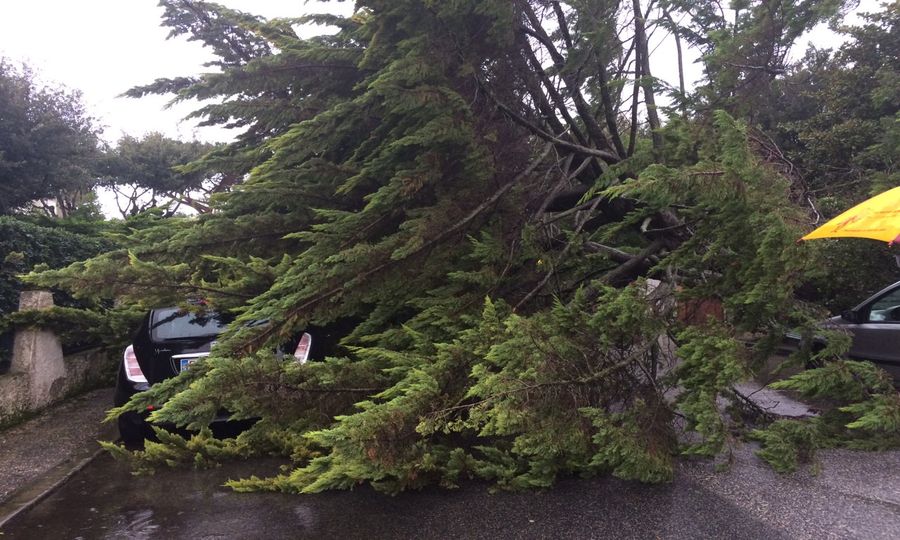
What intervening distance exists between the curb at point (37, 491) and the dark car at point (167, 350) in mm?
491

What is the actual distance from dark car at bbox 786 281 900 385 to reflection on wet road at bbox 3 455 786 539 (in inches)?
139

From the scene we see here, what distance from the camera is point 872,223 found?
3467 mm

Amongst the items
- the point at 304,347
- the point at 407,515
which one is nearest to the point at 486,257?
the point at 304,347

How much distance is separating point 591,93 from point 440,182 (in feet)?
7.70

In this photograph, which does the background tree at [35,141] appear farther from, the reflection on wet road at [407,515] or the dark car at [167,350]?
the reflection on wet road at [407,515]

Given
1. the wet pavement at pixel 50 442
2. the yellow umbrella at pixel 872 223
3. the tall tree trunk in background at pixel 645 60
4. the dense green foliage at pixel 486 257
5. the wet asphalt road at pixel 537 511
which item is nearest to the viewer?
the yellow umbrella at pixel 872 223

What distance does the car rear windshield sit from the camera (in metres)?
5.56

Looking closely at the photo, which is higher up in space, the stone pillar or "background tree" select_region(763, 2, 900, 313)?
"background tree" select_region(763, 2, 900, 313)

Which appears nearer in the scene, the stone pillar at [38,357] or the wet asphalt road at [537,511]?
the wet asphalt road at [537,511]

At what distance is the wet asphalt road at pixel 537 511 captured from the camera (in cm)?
343

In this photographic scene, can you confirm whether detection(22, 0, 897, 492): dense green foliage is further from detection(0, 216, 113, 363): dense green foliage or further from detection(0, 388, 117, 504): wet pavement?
detection(0, 216, 113, 363): dense green foliage

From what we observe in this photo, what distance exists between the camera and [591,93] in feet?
21.0

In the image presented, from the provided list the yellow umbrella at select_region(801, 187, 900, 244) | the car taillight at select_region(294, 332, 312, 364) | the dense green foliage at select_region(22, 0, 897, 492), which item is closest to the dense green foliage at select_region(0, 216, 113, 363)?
the dense green foliage at select_region(22, 0, 897, 492)

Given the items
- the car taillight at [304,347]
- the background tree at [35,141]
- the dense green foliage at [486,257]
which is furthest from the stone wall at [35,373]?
the background tree at [35,141]
